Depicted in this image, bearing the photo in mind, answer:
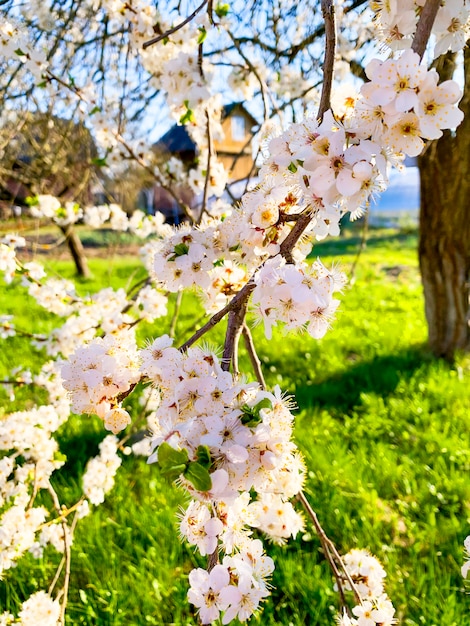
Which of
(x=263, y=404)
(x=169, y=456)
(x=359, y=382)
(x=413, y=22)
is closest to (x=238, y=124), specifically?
(x=359, y=382)

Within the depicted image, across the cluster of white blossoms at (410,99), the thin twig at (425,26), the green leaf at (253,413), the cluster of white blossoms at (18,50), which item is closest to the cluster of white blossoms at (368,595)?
the green leaf at (253,413)

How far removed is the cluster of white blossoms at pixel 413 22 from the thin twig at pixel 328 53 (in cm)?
13

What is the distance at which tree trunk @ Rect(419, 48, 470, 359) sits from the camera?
117 inches

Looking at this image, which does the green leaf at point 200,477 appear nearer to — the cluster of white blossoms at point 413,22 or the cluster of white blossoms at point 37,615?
the cluster of white blossoms at point 413,22

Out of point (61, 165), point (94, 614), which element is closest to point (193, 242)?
point (94, 614)

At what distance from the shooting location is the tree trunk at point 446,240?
9.79ft

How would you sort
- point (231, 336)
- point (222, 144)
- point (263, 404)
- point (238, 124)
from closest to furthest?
point (263, 404) → point (231, 336) → point (238, 124) → point (222, 144)

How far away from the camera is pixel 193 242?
3.19 ft

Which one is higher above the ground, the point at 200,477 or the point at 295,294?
the point at 295,294

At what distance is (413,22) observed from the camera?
34.2 inches

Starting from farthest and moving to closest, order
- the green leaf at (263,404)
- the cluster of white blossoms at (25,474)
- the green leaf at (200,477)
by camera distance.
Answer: the cluster of white blossoms at (25,474) → the green leaf at (263,404) → the green leaf at (200,477)

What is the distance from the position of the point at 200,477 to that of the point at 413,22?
2.67 feet

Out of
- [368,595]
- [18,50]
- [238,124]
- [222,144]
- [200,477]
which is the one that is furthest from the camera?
[222,144]

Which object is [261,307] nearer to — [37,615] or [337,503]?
[37,615]
